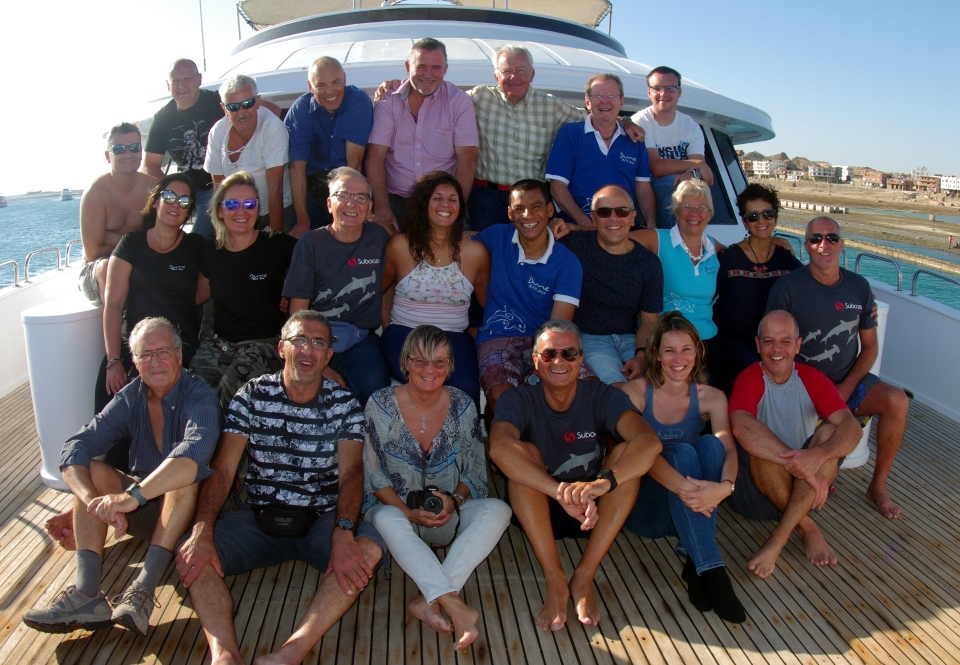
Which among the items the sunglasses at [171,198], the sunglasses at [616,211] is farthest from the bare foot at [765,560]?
the sunglasses at [171,198]

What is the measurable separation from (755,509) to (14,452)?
13.9ft

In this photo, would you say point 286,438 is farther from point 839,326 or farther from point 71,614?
point 839,326

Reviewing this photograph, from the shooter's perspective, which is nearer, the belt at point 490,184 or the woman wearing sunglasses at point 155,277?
the woman wearing sunglasses at point 155,277

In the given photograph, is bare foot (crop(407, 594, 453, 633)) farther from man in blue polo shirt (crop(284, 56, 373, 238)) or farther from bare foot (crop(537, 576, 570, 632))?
man in blue polo shirt (crop(284, 56, 373, 238))

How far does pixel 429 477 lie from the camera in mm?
2902

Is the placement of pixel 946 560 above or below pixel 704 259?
below

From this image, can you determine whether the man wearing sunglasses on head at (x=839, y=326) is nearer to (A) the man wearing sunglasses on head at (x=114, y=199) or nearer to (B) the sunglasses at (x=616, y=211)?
(B) the sunglasses at (x=616, y=211)

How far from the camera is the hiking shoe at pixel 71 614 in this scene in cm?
231

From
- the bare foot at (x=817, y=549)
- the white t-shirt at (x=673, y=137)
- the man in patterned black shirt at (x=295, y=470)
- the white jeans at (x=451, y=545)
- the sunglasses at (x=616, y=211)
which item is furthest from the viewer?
the white t-shirt at (x=673, y=137)

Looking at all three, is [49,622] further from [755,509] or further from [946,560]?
[946,560]

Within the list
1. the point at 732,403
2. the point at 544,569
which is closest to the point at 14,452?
the point at 544,569

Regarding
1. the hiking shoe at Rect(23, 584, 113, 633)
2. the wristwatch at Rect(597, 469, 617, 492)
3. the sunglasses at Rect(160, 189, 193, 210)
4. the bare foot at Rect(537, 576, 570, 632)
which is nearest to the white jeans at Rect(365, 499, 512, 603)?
the bare foot at Rect(537, 576, 570, 632)

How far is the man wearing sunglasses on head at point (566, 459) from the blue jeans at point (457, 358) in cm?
47

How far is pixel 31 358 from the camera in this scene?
11.2 ft
